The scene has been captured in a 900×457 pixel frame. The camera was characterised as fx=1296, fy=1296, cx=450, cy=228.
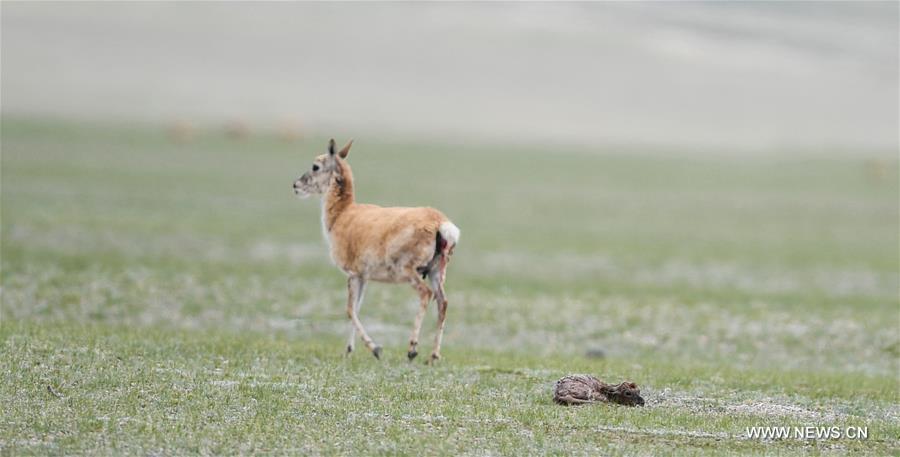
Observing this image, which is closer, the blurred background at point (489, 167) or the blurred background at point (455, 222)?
the blurred background at point (455, 222)

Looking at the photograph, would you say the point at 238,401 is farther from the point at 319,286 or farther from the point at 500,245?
the point at 500,245

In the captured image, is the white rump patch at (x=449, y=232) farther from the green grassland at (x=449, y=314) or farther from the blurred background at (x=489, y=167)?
the blurred background at (x=489, y=167)

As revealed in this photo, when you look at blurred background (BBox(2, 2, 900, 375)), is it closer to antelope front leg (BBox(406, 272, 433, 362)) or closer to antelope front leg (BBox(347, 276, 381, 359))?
antelope front leg (BBox(347, 276, 381, 359))

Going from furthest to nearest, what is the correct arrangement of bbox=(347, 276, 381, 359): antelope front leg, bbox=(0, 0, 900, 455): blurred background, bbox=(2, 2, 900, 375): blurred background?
1. bbox=(2, 2, 900, 375): blurred background
2. bbox=(347, 276, 381, 359): antelope front leg
3. bbox=(0, 0, 900, 455): blurred background

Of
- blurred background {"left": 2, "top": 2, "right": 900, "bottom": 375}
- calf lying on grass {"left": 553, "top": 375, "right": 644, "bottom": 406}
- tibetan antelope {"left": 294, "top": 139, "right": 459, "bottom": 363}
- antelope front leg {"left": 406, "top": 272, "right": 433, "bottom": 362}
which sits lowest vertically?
calf lying on grass {"left": 553, "top": 375, "right": 644, "bottom": 406}

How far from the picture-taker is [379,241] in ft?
54.2

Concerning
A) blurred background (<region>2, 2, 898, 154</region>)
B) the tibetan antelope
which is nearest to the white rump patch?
the tibetan antelope

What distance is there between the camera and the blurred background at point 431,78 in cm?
7969

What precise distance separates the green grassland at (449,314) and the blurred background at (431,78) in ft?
69.1

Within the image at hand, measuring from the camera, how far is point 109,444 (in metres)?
11.5

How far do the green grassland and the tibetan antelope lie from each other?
840 millimetres

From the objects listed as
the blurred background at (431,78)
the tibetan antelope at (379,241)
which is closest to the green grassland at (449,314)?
the tibetan antelope at (379,241)

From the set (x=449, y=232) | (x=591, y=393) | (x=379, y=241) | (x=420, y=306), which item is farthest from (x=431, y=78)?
(x=591, y=393)

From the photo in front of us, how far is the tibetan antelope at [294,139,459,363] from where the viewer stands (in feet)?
53.3
